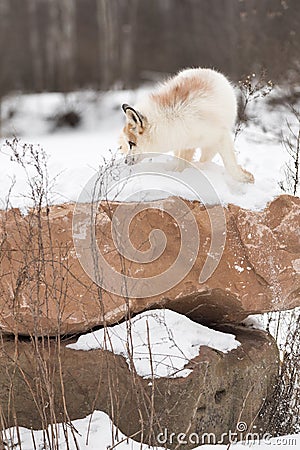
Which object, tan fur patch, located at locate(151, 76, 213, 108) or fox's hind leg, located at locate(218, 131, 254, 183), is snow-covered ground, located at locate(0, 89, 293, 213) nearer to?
fox's hind leg, located at locate(218, 131, 254, 183)

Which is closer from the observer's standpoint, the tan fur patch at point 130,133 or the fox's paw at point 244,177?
the tan fur patch at point 130,133

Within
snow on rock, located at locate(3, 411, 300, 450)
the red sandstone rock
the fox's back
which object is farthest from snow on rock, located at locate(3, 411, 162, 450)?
the fox's back

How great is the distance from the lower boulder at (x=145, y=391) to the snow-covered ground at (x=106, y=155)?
3.04 feet

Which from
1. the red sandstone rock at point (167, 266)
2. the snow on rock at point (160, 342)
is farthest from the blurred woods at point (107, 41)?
the snow on rock at point (160, 342)

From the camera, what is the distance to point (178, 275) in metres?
3.98

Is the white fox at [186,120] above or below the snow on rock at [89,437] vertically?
above

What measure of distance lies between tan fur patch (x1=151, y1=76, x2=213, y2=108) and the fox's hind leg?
323 millimetres

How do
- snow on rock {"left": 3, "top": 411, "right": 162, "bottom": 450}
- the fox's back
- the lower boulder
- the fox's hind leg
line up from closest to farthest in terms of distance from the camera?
snow on rock {"left": 3, "top": 411, "right": 162, "bottom": 450}
the lower boulder
the fox's back
the fox's hind leg

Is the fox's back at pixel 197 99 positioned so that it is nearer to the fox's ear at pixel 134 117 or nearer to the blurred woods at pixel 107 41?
the fox's ear at pixel 134 117

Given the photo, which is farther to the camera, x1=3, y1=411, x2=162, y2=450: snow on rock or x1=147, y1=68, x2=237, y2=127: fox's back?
x1=147, y1=68, x2=237, y2=127: fox's back

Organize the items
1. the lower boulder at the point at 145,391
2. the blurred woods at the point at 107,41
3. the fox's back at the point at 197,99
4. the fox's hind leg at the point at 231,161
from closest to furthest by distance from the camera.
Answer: the lower boulder at the point at 145,391, the fox's back at the point at 197,99, the fox's hind leg at the point at 231,161, the blurred woods at the point at 107,41

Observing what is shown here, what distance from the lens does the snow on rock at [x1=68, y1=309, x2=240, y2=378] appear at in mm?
3833

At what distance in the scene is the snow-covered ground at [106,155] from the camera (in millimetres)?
4000

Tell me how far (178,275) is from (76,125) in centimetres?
860
